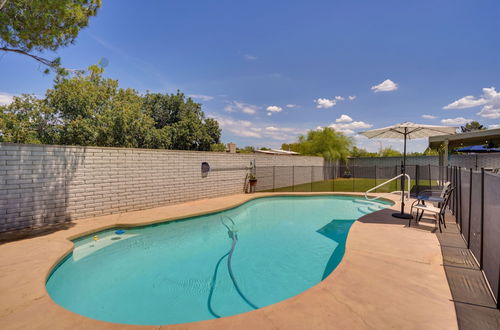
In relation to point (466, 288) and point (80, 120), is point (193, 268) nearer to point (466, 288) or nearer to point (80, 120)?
point (466, 288)

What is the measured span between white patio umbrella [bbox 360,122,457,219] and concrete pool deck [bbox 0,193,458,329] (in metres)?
2.00

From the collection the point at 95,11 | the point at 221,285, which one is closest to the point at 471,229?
the point at 221,285

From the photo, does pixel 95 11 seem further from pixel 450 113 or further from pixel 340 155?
pixel 450 113

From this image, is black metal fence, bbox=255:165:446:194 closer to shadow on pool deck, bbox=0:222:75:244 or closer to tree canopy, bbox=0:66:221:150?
shadow on pool deck, bbox=0:222:75:244

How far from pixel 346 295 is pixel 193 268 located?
2677 mm

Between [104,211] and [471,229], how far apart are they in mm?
8233

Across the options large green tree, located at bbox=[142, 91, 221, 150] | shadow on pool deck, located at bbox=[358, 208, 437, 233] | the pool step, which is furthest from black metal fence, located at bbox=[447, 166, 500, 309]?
large green tree, located at bbox=[142, 91, 221, 150]

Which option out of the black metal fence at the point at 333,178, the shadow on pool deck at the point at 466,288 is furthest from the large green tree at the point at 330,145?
the shadow on pool deck at the point at 466,288

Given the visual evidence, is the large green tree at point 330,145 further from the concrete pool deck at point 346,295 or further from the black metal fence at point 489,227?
the black metal fence at point 489,227

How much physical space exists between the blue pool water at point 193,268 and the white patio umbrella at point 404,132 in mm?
1941

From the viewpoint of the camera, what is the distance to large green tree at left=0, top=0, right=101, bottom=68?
435 centimetres

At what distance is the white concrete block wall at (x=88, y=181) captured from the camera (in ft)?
16.1

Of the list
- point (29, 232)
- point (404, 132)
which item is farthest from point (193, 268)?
point (404, 132)

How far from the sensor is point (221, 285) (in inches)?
135
